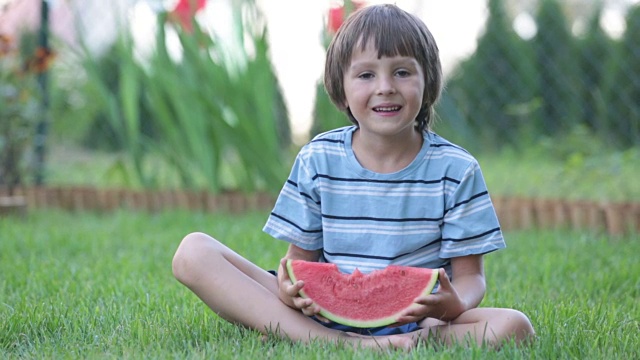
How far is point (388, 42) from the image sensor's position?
2623 mm

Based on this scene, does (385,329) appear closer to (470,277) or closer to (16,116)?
(470,277)

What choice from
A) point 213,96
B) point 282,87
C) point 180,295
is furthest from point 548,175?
point 180,295

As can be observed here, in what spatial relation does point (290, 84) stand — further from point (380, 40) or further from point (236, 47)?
point (380, 40)

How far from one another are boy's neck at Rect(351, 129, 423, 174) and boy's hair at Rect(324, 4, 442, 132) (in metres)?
0.16

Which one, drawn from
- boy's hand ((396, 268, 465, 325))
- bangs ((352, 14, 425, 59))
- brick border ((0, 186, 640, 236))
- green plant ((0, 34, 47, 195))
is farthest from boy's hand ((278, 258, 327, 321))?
green plant ((0, 34, 47, 195))

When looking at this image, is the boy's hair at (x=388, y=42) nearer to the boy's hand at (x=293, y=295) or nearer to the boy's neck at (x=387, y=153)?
the boy's neck at (x=387, y=153)

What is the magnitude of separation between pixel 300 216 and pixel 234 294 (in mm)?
336

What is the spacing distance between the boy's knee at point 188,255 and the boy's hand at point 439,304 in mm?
660

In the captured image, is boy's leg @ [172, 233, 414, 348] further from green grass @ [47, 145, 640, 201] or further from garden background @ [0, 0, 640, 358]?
green grass @ [47, 145, 640, 201]

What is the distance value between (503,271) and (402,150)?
135cm

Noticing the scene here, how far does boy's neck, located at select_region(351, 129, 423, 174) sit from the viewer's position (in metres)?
2.77

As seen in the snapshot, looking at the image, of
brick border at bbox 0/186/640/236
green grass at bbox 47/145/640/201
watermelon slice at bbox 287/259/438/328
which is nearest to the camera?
watermelon slice at bbox 287/259/438/328

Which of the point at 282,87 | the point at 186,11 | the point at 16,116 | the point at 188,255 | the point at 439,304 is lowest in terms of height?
the point at 439,304

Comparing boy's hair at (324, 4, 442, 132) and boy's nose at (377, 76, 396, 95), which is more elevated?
boy's hair at (324, 4, 442, 132)
